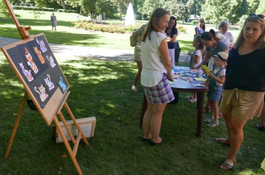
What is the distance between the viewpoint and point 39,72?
7.66ft

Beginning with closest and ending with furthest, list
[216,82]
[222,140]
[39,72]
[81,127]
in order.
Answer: [39,72] < [81,127] < [222,140] < [216,82]

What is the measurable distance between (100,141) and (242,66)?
2.26 meters

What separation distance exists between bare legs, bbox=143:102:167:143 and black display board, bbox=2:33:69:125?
1.25 m

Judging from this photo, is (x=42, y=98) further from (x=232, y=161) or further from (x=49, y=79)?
(x=232, y=161)

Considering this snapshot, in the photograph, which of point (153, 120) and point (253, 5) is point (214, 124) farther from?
point (253, 5)

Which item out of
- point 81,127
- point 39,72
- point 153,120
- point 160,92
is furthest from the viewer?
point 81,127

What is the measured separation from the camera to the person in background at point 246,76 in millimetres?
2356

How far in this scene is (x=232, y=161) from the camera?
289 cm

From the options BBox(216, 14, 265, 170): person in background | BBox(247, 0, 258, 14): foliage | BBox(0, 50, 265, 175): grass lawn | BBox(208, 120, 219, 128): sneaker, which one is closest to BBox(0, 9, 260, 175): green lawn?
BBox(0, 50, 265, 175): grass lawn

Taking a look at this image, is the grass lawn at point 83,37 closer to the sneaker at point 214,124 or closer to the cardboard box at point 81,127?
the cardboard box at point 81,127

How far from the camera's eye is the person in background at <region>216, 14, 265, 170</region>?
236cm

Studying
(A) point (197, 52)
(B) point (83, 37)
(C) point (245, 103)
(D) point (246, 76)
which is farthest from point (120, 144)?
(B) point (83, 37)

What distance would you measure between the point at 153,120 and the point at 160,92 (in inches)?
19.2

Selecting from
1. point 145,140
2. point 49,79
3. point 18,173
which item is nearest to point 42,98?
point 49,79
